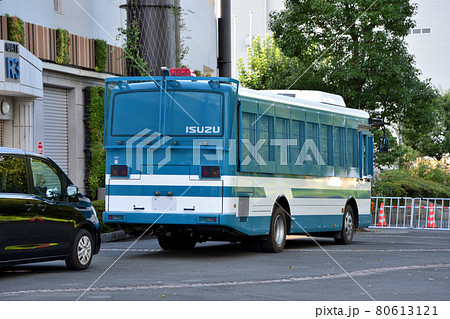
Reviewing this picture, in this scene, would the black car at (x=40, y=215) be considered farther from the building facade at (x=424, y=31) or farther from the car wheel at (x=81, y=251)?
the building facade at (x=424, y=31)

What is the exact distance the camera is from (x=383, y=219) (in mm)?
30922

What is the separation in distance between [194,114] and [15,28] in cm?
904

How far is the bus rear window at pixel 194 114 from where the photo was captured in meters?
14.9

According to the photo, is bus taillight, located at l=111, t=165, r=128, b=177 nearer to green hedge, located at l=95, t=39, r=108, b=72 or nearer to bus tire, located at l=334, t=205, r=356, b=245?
bus tire, located at l=334, t=205, r=356, b=245

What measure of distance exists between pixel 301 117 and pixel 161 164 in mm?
3763

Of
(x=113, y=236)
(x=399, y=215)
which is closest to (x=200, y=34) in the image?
(x=399, y=215)

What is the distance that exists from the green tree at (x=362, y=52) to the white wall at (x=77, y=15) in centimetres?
589

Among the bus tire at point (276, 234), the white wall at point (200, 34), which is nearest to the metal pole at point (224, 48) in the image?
the white wall at point (200, 34)

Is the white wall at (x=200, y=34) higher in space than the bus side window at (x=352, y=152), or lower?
higher

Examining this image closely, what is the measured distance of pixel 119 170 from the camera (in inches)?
606

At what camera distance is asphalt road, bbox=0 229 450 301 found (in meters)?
10.2

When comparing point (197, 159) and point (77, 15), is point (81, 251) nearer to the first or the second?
point (197, 159)
